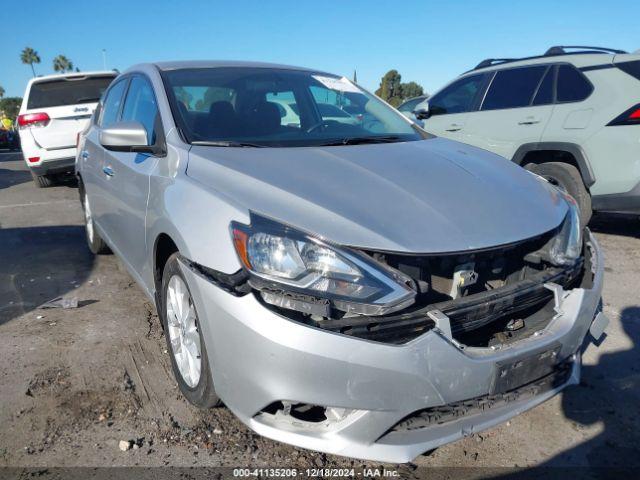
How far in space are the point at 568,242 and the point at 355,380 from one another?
1.28m

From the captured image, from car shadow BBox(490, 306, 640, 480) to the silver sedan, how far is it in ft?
1.03

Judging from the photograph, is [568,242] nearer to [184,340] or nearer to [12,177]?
[184,340]

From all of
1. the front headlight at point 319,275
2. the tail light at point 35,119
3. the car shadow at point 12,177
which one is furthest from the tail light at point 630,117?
the car shadow at point 12,177

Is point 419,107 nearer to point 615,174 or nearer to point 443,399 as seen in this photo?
point 615,174

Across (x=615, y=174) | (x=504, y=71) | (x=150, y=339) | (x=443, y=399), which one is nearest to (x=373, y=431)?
Answer: (x=443, y=399)

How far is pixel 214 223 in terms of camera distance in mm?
2068

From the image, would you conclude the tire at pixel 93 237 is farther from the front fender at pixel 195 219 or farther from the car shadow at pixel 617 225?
the car shadow at pixel 617 225

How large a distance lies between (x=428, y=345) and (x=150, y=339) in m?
2.11

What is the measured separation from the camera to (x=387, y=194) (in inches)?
86.6

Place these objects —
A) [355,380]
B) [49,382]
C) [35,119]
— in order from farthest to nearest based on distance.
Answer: [35,119] → [49,382] → [355,380]

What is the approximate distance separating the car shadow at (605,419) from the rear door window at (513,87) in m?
3.21

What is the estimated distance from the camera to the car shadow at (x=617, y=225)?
5.83 metres

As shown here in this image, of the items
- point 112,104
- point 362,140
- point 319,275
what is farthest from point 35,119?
point 319,275

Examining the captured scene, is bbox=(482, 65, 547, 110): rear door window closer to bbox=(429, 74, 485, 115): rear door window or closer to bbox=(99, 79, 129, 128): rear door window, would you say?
bbox=(429, 74, 485, 115): rear door window
